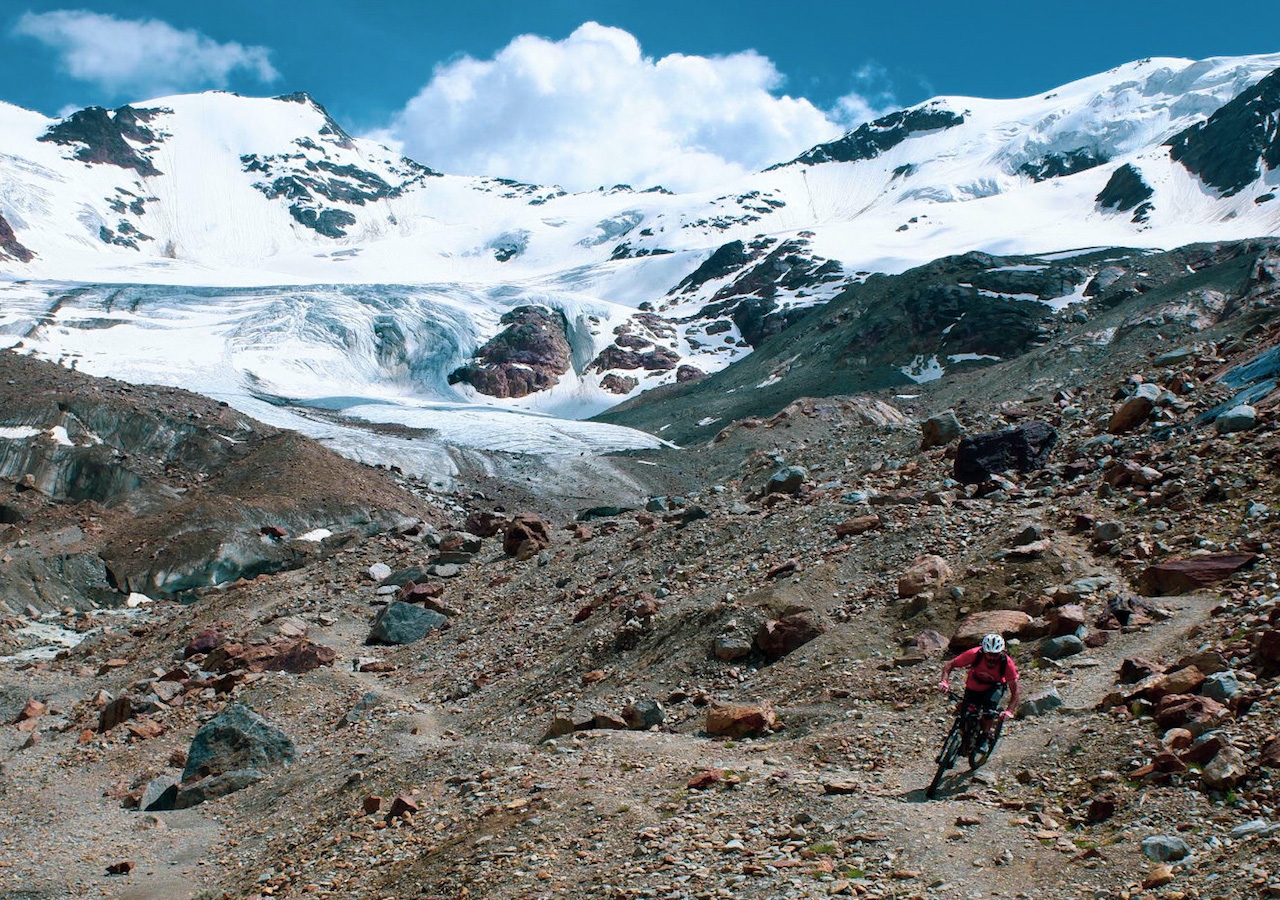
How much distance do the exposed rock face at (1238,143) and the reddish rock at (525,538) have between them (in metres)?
132

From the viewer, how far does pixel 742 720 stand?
1136 centimetres

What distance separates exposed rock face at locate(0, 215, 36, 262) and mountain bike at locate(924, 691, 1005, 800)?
504ft

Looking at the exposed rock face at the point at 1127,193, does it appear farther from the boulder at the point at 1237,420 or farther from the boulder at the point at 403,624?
the boulder at the point at 403,624

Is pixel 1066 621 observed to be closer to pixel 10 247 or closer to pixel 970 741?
pixel 970 741

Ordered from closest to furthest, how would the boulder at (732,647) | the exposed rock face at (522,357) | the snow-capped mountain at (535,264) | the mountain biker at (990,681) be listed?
the mountain biker at (990,681) < the boulder at (732,647) < the snow-capped mountain at (535,264) < the exposed rock face at (522,357)

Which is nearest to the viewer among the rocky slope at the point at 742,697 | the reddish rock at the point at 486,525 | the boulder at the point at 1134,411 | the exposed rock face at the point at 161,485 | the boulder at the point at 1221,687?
the rocky slope at the point at 742,697

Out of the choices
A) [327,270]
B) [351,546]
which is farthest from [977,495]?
[327,270]

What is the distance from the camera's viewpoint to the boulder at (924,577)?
13.3 meters

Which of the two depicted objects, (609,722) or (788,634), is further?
(788,634)

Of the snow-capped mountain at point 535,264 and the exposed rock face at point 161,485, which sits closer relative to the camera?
the exposed rock face at point 161,485

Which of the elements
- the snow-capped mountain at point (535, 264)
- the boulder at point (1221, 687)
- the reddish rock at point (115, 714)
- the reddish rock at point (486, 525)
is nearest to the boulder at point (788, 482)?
the reddish rock at point (486, 525)

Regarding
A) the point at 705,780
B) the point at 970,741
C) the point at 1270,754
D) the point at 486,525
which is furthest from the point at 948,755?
the point at 486,525

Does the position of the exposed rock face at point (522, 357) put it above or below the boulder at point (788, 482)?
above

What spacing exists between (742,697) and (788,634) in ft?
3.91
